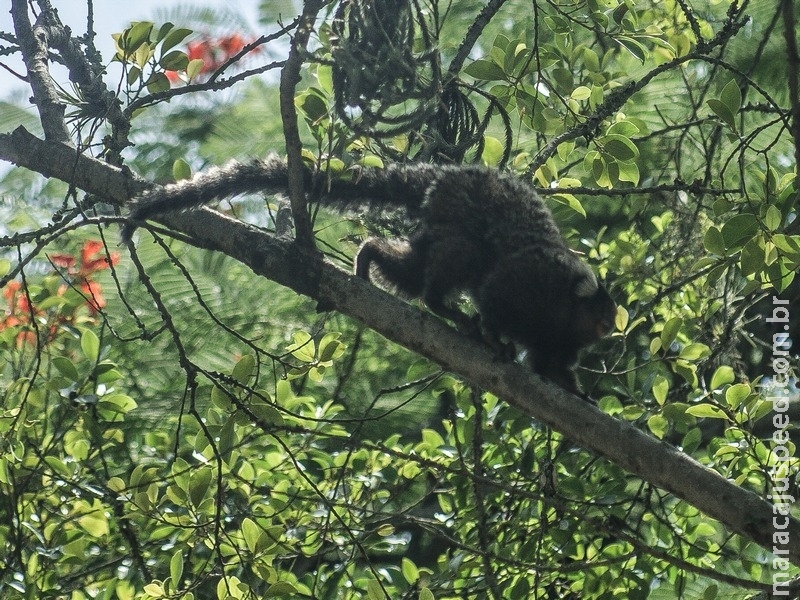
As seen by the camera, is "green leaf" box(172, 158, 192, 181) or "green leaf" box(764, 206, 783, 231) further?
"green leaf" box(172, 158, 192, 181)

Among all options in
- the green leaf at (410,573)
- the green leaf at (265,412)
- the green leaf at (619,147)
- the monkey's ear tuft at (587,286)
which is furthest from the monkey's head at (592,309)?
the green leaf at (265,412)

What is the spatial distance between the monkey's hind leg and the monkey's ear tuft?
759 millimetres

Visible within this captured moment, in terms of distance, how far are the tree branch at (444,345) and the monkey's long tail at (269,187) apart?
0.11m

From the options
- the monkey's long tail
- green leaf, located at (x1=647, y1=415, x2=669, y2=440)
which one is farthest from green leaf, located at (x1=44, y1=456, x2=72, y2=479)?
green leaf, located at (x1=647, y1=415, x2=669, y2=440)

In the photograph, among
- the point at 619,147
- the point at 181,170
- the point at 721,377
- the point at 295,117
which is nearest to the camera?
the point at 295,117

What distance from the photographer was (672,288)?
3.87 m

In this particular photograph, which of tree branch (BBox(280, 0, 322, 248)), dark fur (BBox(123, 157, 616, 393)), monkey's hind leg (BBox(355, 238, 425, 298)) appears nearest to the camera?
tree branch (BBox(280, 0, 322, 248))

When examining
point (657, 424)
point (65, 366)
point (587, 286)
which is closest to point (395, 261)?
point (587, 286)

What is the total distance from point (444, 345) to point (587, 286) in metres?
1.32

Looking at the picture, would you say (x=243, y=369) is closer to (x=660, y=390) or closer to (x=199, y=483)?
(x=199, y=483)

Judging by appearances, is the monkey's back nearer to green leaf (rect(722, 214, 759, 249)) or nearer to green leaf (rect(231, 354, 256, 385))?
green leaf (rect(231, 354, 256, 385))

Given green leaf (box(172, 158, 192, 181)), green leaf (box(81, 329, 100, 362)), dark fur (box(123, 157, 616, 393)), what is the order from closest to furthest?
green leaf (box(81, 329, 100, 362)) → green leaf (box(172, 158, 192, 181)) → dark fur (box(123, 157, 616, 393))

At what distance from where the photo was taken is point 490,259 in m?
4.56

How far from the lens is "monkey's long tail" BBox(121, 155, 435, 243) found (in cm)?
362
